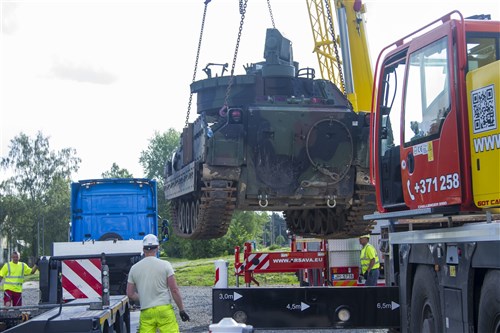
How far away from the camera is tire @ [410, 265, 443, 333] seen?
736 centimetres

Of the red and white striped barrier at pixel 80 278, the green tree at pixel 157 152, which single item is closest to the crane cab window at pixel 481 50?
the red and white striped barrier at pixel 80 278

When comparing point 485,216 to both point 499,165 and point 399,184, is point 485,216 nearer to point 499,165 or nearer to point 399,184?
point 499,165

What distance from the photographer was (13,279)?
50.3 ft

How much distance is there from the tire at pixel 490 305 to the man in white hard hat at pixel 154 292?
8.87 ft

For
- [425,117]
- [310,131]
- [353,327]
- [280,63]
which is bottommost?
[353,327]

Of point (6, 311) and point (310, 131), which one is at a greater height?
point (310, 131)

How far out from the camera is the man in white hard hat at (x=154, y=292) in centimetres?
794

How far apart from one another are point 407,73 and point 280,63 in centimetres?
772

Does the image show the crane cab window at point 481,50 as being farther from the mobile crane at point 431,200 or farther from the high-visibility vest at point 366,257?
the high-visibility vest at point 366,257

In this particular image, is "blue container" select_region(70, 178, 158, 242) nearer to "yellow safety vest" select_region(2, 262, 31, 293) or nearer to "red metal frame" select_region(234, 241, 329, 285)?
"yellow safety vest" select_region(2, 262, 31, 293)

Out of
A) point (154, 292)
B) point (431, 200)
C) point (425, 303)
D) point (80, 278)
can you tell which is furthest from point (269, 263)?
point (431, 200)

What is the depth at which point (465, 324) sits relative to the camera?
21.7 feet

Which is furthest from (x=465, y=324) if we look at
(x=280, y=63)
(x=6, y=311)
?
(x=280, y=63)

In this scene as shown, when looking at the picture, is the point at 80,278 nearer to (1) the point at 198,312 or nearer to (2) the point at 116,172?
(1) the point at 198,312
